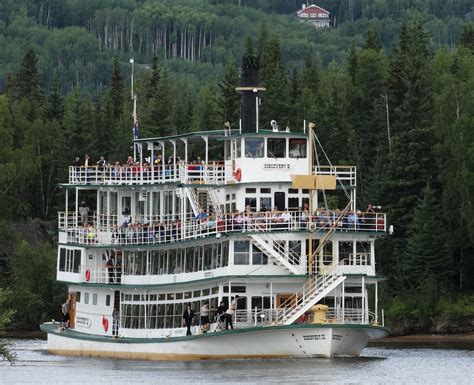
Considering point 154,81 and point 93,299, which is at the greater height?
point 154,81

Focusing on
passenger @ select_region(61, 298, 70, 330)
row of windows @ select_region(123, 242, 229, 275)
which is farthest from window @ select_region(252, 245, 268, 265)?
passenger @ select_region(61, 298, 70, 330)

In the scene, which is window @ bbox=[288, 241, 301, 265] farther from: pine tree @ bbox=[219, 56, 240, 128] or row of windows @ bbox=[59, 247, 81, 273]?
pine tree @ bbox=[219, 56, 240, 128]

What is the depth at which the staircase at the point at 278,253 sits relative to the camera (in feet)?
214

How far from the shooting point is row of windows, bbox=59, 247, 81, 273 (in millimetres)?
74375

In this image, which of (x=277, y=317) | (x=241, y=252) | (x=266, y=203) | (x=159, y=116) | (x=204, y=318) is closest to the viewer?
(x=277, y=317)

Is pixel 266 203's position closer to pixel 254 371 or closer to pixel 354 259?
pixel 354 259

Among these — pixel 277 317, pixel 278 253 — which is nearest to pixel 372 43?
pixel 278 253

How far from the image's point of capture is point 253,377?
58.4m

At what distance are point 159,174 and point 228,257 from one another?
644 cm

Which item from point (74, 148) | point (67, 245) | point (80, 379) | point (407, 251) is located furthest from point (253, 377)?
point (74, 148)

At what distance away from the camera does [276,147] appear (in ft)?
225

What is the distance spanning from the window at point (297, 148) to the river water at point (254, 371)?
7693mm

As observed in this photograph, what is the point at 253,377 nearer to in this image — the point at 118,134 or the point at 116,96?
the point at 118,134

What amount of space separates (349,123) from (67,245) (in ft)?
125
